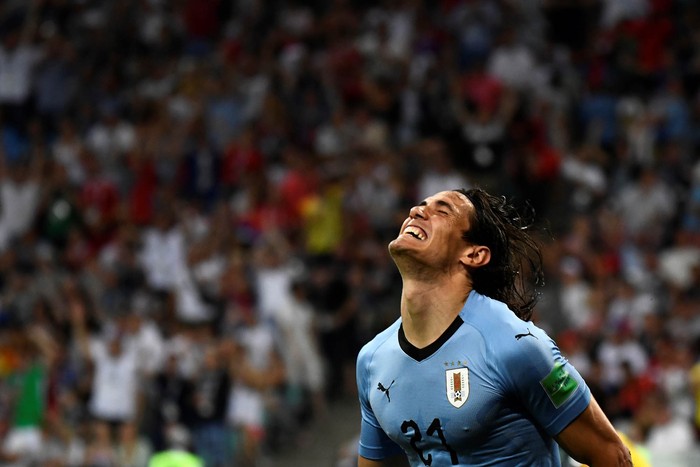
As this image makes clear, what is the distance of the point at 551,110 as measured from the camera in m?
13.9

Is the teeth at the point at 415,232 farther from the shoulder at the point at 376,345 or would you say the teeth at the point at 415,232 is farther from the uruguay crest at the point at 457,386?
the uruguay crest at the point at 457,386

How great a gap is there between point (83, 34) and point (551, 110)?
6.90m

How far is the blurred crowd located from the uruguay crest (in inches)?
271

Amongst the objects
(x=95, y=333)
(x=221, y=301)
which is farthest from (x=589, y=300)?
(x=95, y=333)

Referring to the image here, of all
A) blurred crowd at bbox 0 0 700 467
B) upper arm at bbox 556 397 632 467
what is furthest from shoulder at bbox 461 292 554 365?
blurred crowd at bbox 0 0 700 467

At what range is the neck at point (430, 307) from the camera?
3850 millimetres

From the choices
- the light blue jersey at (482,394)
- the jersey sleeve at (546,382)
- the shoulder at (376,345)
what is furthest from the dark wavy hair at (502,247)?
the jersey sleeve at (546,382)

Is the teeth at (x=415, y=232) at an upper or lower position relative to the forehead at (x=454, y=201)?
lower

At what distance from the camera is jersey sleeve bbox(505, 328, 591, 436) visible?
357 centimetres

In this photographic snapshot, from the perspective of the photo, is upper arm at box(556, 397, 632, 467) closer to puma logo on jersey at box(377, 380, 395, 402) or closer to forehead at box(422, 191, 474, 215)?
puma logo on jersey at box(377, 380, 395, 402)

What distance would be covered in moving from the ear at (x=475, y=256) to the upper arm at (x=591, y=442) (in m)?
0.59

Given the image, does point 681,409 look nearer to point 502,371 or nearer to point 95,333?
point 95,333

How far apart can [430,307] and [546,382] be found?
1.56 feet

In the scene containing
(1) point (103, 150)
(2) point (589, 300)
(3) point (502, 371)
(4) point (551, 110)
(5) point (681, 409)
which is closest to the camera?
(3) point (502, 371)
